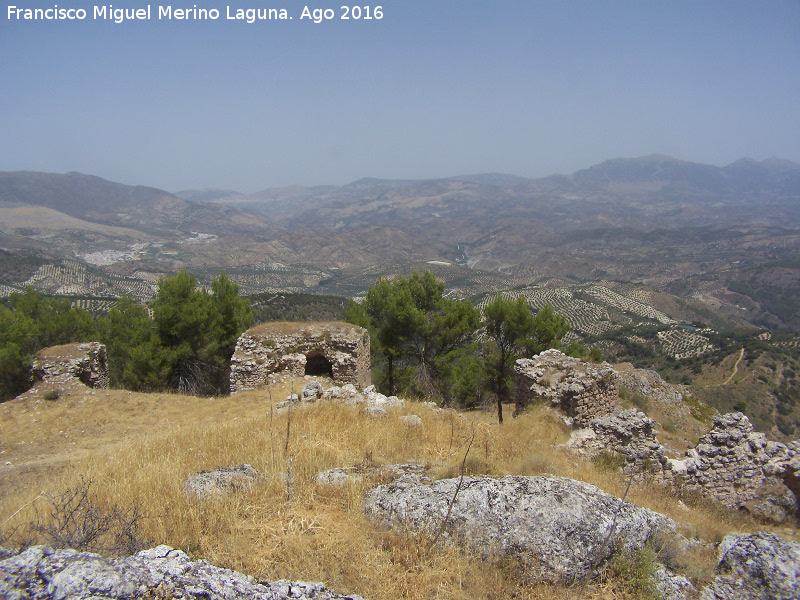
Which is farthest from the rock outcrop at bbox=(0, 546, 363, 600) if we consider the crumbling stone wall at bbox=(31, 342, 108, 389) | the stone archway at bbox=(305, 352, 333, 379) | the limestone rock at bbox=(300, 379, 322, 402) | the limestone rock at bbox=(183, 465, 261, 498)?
the crumbling stone wall at bbox=(31, 342, 108, 389)

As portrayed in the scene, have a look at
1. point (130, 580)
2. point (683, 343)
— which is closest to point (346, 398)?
point (130, 580)

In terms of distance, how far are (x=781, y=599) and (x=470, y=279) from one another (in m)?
149

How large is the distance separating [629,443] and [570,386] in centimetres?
262

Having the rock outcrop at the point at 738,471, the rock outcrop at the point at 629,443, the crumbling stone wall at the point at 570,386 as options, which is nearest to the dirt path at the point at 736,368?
the crumbling stone wall at the point at 570,386

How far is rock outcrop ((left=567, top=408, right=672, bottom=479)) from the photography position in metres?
8.72

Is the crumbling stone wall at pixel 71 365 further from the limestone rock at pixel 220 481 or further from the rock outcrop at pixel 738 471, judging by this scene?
the rock outcrop at pixel 738 471

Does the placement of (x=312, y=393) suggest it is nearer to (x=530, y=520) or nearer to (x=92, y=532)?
(x=92, y=532)

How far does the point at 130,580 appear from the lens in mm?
2535

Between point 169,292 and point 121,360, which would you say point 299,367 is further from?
point 121,360

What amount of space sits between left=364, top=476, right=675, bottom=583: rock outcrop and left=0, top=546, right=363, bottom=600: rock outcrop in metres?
1.41

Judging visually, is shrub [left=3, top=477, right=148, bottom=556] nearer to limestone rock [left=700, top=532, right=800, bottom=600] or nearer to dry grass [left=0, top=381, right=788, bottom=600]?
dry grass [left=0, top=381, right=788, bottom=600]

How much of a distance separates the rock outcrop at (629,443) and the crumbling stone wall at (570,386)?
147 cm

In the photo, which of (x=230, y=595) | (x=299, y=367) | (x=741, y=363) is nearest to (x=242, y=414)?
(x=299, y=367)

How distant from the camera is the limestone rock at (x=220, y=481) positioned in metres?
4.67
